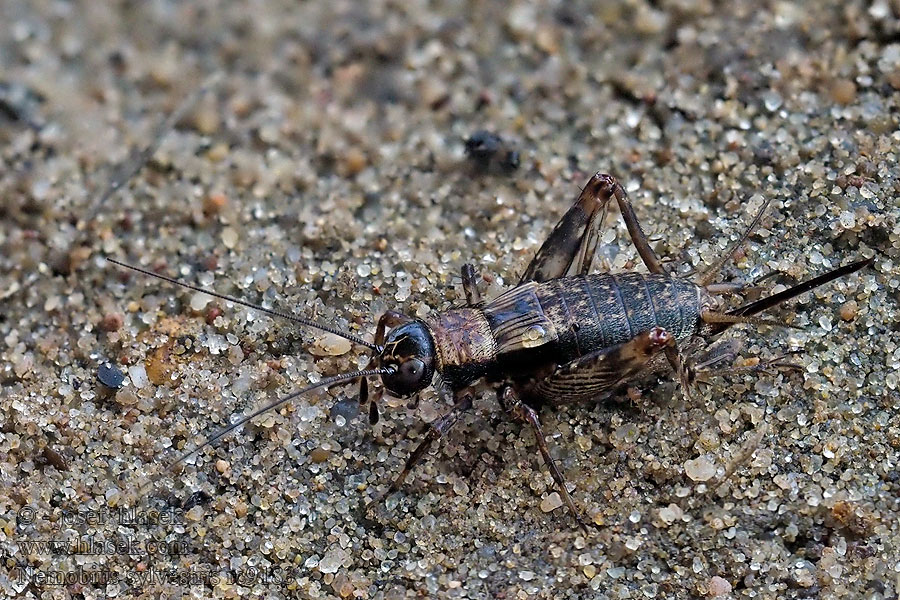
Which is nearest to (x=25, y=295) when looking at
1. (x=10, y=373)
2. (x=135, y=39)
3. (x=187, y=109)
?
(x=10, y=373)

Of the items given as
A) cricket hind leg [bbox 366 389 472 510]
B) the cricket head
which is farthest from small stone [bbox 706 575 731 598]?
the cricket head

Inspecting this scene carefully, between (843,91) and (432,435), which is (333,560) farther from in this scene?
(843,91)

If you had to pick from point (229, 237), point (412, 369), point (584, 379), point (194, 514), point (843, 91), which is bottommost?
point (194, 514)

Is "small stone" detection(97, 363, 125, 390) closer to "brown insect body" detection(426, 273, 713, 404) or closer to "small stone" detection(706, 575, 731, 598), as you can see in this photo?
"brown insect body" detection(426, 273, 713, 404)

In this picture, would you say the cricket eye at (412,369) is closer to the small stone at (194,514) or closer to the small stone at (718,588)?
the small stone at (194,514)

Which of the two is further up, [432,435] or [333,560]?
[432,435]

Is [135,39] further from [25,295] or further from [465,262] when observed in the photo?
[465,262]

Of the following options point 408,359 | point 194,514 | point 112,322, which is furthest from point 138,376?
point 408,359

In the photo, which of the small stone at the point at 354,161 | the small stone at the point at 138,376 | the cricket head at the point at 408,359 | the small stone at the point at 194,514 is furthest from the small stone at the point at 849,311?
the small stone at the point at 138,376
